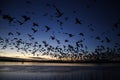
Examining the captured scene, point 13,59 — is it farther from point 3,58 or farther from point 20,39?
point 20,39

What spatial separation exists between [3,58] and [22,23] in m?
18.8

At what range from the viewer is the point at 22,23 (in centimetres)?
1903

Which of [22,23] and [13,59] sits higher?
[22,23]

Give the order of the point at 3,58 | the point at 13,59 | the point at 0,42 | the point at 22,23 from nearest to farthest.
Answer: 1. the point at 22,23
2. the point at 0,42
3. the point at 3,58
4. the point at 13,59

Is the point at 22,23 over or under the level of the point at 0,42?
over

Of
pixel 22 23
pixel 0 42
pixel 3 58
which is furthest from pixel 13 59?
pixel 22 23

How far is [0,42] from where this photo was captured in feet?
72.6

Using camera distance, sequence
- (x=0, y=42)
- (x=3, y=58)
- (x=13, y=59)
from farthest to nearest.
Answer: (x=13, y=59), (x=3, y=58), (x=0, y=42)

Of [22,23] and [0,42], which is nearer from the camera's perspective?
[22,23]

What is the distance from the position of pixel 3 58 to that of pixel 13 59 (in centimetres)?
413

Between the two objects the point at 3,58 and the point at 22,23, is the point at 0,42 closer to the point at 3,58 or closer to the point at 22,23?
the point at 22,23

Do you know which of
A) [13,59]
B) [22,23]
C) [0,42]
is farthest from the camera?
[13,59]

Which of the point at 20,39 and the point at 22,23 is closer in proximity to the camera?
the point at 22,23

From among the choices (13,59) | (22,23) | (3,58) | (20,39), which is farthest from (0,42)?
(13,59)
